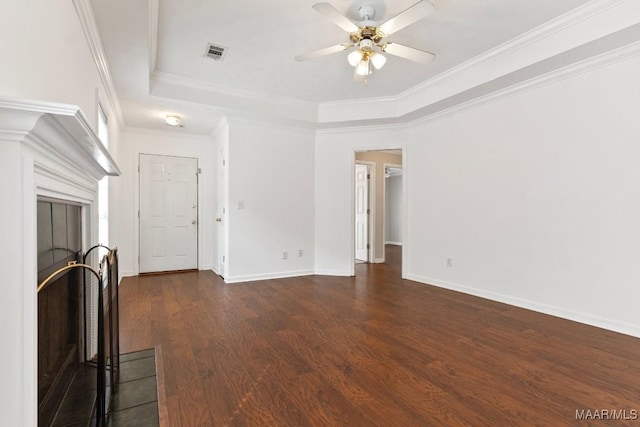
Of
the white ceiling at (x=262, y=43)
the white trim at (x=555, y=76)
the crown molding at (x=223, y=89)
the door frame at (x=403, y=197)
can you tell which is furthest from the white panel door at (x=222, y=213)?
the white trim at (x=555, y=76)

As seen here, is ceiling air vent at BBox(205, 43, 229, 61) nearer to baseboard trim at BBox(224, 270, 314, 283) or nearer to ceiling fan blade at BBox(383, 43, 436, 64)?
ceiling fan blade at BBox(383, 43, 436, 64)

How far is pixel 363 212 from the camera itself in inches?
270

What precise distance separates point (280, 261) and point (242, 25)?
3.22 metres

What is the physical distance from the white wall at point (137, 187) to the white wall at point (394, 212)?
6.45 meters

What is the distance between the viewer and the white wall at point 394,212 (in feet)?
34.4

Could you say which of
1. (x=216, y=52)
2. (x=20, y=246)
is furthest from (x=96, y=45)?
(x=20, y=246)

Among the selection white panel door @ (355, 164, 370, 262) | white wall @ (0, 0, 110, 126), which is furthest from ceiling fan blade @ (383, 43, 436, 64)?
white panel door @ (355, 164, 370, 262)

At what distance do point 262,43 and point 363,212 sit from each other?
14.3ft

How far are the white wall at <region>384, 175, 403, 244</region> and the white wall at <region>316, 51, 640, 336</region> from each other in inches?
225

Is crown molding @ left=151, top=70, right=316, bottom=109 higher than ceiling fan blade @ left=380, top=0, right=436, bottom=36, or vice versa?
crown molding @ left=151, top=70, right=316, bottom=109

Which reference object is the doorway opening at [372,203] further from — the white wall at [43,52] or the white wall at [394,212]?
the white wall at [43,52]

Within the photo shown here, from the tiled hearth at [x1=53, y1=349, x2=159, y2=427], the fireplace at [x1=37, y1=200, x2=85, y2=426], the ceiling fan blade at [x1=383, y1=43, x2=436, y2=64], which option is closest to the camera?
the fireplace at [x1=37, y1=200, x2=85, y2=426]

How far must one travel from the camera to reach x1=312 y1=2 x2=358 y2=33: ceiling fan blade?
217cm

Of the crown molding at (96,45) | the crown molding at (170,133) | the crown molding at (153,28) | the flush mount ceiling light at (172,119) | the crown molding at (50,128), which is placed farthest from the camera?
the crown molding at (170,133)
